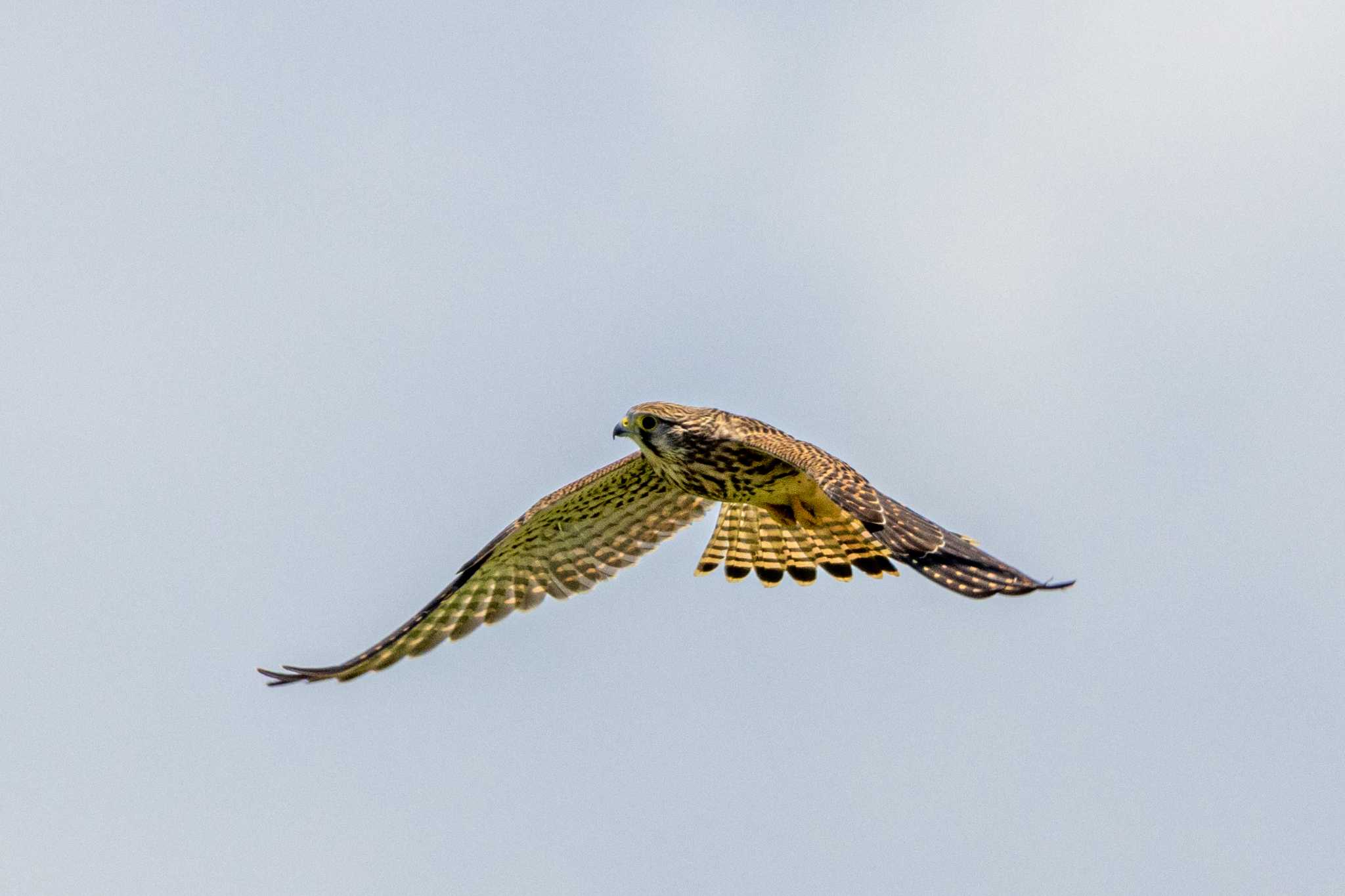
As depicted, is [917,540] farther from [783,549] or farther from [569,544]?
[569,544]

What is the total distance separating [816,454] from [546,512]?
3.07 m

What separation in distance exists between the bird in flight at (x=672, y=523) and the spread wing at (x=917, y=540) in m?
0.03

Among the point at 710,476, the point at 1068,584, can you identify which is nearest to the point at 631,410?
the point at 710,476

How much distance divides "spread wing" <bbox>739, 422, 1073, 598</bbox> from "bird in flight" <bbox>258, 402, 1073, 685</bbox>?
3 centimetres

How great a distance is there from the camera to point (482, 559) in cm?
1605

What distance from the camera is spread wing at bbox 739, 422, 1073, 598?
41.3 feet

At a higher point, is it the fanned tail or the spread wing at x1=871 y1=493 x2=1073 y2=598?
the fanned tail

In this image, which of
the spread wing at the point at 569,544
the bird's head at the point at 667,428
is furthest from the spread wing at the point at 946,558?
the spread wing at the point at 569,544

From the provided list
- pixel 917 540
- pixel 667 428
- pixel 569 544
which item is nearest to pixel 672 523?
pixel 569 544

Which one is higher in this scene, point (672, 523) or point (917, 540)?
point (672, 523)

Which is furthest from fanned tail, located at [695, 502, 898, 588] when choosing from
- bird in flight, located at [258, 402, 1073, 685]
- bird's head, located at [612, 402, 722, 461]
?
bird's head, located at [612, 402, 722, 461]

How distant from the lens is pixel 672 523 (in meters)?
17.4

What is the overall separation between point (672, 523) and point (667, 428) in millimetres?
2088

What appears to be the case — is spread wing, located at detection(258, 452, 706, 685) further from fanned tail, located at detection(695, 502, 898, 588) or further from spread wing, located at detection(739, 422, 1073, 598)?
spread wing, located at detection(739, 422, 1073, 598)
